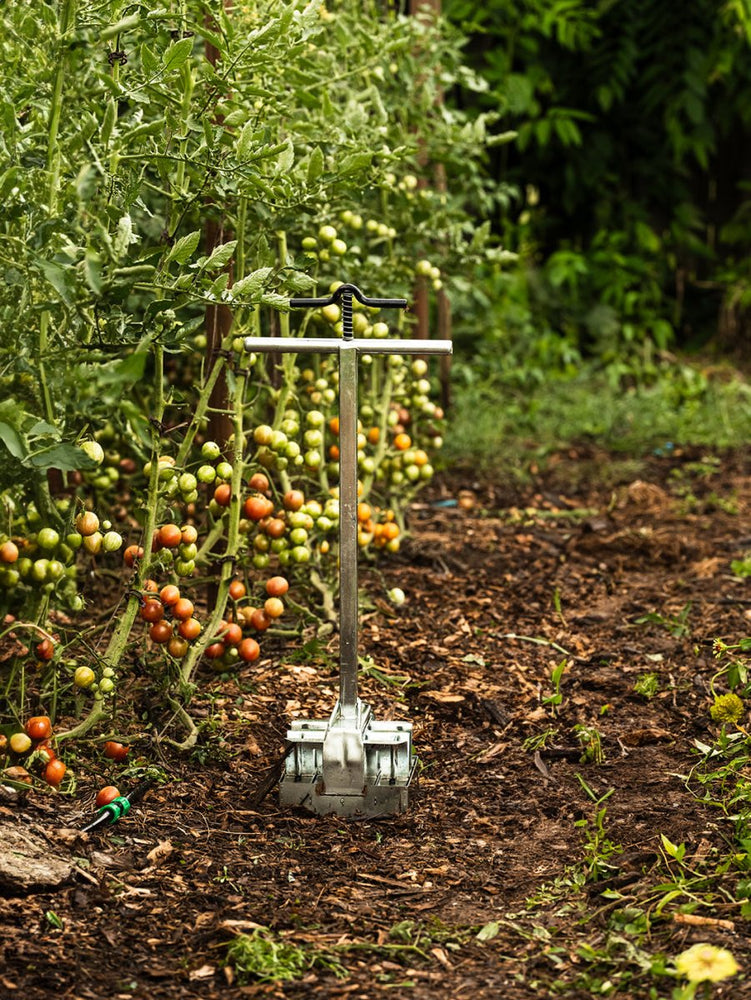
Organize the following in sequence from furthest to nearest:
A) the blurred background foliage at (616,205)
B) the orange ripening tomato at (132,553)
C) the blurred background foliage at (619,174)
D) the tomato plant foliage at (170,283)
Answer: the blurred background foliage at (619,174)
the blurred background foliage at (616,205)
the orange ripening tomato at (132,553)
the tomato plant foliage at (170,283)

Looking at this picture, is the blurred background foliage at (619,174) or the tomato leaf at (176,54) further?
the blurred background foliage at (619,174)

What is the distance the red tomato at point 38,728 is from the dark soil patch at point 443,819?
0.13m

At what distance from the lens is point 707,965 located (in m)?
1.77

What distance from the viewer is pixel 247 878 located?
2.26 metres

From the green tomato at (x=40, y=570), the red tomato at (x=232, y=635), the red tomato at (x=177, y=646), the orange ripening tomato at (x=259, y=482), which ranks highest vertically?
the orange ripening tomato at (x=259, y=482)

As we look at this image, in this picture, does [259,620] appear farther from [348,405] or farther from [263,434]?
[348,405]

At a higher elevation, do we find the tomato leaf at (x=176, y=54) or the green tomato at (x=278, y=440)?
the tomato leaf at (x=176, y=54)

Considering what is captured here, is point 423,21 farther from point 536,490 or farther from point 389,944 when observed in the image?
point 389,944

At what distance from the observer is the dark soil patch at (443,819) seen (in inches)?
78.9

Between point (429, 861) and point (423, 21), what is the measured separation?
3.75 metres

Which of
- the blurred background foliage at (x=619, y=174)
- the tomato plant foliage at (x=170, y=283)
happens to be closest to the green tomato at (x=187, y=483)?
the tomato plant foliage at (x=170, y=283)

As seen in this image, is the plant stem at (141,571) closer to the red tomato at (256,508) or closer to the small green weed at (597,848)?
the red tomato at (256,508)

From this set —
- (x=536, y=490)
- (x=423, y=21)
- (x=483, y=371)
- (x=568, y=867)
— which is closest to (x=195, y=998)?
(x=568, y=867)

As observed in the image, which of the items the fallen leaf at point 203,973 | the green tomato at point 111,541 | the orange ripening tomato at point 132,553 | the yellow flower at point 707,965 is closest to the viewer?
the yellow flower at point 707,965
